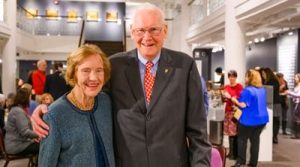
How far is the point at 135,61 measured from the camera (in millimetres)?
1880

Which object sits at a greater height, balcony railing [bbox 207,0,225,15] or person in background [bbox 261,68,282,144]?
balcony railing [bbox 207,0,225,15]

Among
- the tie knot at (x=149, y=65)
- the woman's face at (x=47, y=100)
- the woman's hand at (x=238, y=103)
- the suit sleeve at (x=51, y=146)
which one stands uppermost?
the tie knot at (x=149, y=65)

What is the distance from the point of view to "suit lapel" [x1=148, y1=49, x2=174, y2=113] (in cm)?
180

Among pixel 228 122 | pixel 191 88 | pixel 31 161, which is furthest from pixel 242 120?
pixel 191 88

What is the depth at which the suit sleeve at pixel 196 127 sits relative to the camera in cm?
183

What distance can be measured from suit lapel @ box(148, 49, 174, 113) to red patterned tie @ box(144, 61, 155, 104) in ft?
0.08

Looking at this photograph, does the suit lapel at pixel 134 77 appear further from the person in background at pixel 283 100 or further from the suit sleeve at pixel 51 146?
the person in background at pixel 283 100

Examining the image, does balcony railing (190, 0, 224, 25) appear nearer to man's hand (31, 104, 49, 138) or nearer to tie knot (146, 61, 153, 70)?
tie knot (146, 61, 153, 70)

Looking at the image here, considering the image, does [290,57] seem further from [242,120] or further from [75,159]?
[75,159]

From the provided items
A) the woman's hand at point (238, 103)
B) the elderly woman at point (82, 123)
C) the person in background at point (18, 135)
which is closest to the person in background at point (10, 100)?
the person in background at point (18, 135)

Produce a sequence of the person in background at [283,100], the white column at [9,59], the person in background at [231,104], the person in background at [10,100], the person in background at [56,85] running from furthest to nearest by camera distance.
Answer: the white column at [9,59] → the person in background at [283,100] → the person in background at [231,104] → the person in background at [56,85] → the person in background at [10,100]

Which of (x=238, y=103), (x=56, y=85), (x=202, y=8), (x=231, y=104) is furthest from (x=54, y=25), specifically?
(x=238, y=103)

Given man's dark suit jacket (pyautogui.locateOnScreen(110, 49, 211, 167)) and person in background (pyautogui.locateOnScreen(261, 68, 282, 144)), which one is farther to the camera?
person in background (pyautogui.locateOnScreen(261, 68, 282, 144))

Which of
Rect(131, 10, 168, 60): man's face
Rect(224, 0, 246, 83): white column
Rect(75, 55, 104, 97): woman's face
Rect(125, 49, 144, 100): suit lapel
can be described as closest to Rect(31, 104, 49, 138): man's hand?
Rect(75, 55, 104, 97): woman's face
